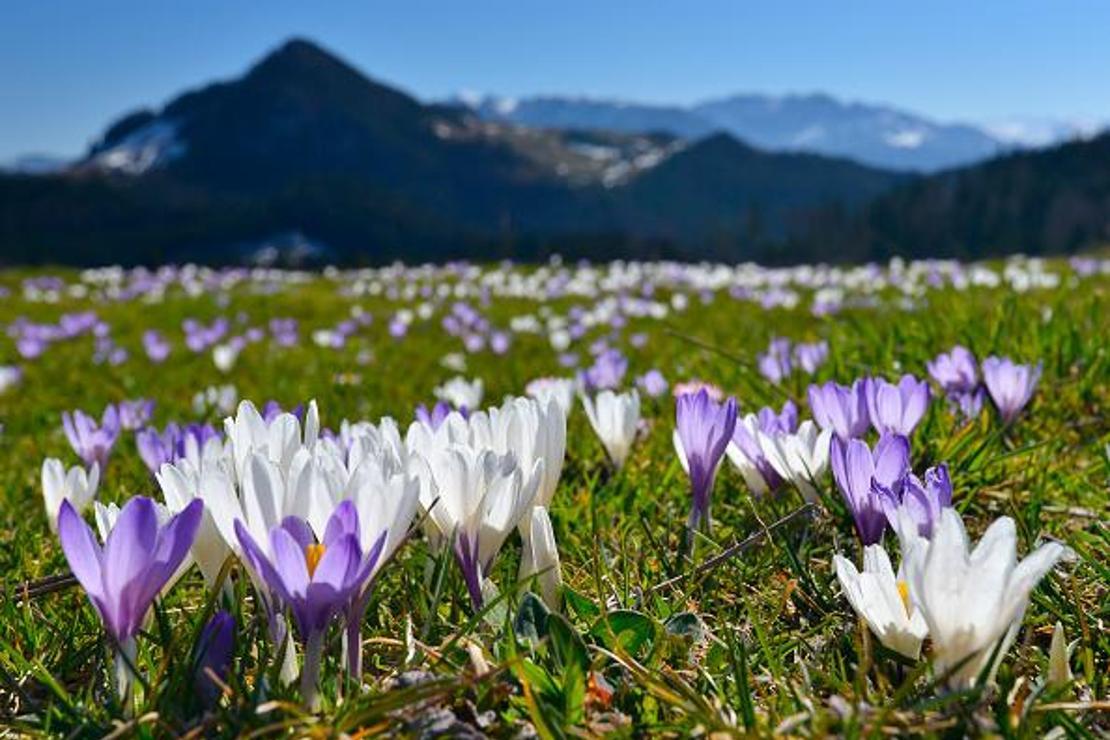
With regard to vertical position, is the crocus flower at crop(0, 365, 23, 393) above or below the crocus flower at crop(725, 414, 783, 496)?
below

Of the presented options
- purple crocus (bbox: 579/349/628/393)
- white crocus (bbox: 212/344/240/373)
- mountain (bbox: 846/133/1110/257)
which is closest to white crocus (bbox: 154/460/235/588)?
purple crocus (bbox: 579/349/628/393)

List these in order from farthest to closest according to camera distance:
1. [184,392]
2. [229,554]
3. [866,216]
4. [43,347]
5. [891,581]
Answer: [866,216] → [43,347] → [184,392] → [229,554] → [891,581]

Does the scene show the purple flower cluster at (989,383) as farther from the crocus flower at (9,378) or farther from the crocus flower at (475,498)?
the crocus flower at (9,378)

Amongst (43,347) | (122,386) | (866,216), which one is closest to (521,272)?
(43,347)

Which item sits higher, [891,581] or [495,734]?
[891,581]

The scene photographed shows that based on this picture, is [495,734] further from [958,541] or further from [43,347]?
[43,347]

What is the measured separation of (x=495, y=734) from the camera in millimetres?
1483

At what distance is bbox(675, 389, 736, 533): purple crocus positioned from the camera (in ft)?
6.63

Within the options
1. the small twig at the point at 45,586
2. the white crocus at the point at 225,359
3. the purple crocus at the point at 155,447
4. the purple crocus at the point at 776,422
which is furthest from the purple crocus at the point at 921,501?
the white crocus at the point at 225,359

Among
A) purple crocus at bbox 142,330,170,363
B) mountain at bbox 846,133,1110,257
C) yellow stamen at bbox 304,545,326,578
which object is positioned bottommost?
purple crocus at bbox 142,330,170,363

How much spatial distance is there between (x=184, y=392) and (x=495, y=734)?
6.58 m

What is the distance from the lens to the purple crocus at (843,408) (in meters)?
2.23

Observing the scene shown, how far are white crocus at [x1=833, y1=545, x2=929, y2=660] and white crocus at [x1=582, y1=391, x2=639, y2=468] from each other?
116 centimetres

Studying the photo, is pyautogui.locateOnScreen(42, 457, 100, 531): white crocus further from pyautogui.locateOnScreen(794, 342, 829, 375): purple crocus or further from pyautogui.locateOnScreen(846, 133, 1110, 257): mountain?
pyautogui.locateOnScreen(846, 133, 1110, 257): mountain
